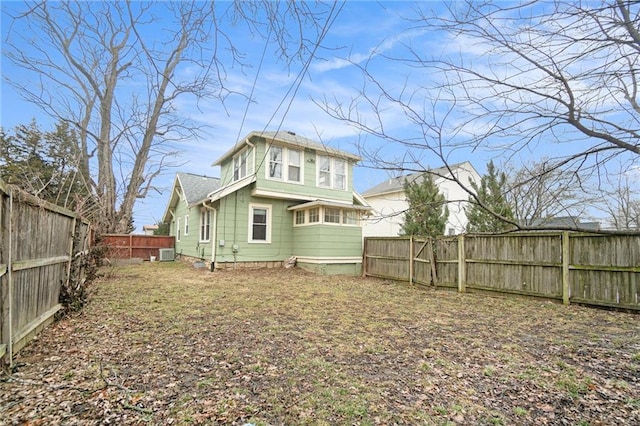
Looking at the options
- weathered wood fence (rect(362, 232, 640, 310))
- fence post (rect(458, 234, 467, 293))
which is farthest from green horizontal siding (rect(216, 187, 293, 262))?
fence post (rect(458, 234, 467, 293))

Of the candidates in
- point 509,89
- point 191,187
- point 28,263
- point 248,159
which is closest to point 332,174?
point 248,159

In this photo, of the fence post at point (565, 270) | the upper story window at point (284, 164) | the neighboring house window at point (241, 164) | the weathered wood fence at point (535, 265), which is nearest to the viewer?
the weathered wood fence at point (535, 265)

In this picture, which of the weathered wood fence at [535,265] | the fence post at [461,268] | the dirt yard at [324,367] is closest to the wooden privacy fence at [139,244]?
the dirt yard at [324,367]

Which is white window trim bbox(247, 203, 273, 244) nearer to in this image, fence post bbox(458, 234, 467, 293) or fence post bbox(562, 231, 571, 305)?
fence post bbox(458, 234, 467, 293)

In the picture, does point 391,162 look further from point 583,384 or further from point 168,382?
point 168,382

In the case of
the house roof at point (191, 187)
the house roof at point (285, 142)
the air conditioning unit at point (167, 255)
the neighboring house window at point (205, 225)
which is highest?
the house roof at point (285, 142)

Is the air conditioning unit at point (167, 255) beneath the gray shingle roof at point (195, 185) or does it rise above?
beneath

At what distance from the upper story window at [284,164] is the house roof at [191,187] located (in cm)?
483

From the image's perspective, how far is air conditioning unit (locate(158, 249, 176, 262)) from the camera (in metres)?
16.5

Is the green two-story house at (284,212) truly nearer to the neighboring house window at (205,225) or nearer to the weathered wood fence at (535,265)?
the neighboring house window at (205,225)

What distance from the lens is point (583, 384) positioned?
2.99 meters

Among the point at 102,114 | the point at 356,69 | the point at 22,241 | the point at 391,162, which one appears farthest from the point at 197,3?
the point at 102,114

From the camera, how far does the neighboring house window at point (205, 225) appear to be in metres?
13.1

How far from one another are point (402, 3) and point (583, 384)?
160 inches
